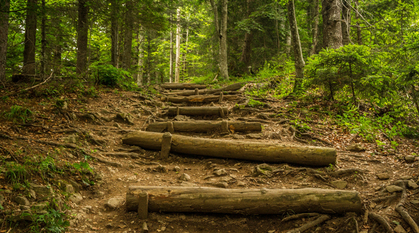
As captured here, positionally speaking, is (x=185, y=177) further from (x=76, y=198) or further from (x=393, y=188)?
(x=393, y=188)

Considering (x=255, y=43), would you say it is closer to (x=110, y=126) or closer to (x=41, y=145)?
(x=110, y=126)

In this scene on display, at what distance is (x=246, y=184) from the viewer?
5148 millimetres

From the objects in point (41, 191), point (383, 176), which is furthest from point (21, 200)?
point (383, 176)

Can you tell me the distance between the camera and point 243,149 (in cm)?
603

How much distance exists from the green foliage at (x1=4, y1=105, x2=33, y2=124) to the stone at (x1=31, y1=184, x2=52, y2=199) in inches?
123

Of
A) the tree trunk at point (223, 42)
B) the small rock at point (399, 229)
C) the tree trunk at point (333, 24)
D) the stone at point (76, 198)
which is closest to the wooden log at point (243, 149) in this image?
the small rock at point (399, 229)

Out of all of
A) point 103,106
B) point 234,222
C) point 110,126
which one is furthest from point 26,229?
point 103,106

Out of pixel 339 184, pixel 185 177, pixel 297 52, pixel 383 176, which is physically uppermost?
pixel 297 52

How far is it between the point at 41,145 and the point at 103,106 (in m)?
4.05

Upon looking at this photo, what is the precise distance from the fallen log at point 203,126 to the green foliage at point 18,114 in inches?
134

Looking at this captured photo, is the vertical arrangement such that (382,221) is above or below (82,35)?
below

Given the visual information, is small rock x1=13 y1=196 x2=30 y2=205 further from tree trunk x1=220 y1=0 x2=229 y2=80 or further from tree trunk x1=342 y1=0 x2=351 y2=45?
tree trunk x1=220 y1=0 x2=229 y2=80

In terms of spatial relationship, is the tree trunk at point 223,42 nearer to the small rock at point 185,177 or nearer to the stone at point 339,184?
the small rock at point 185,177

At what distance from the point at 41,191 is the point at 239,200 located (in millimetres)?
3226
